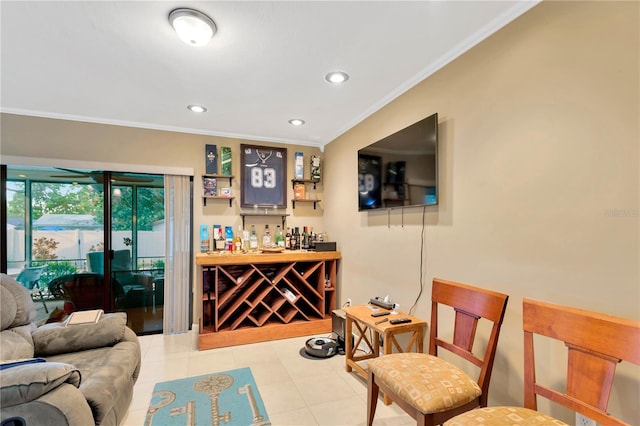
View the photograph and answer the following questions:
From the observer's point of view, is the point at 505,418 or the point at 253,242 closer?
the point at 505,418

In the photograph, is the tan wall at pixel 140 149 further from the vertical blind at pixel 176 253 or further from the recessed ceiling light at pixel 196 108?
the recessed ceiling light at pixel 196 108

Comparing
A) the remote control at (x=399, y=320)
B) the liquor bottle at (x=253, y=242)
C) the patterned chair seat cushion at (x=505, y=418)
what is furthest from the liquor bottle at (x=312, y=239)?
the patterned chair seat cushion at (x=505, y=418)

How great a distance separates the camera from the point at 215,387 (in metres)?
2.43

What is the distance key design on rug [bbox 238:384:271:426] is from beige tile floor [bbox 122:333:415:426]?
0.22ft

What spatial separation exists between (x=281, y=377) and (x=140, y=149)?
9.69 ft

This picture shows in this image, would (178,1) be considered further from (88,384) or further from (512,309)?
(512,309)

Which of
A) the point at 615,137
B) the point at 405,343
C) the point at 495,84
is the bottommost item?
the point at 405,343

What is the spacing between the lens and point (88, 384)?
5.27 ft

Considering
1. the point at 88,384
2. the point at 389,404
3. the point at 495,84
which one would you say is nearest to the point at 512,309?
the point at 389,404

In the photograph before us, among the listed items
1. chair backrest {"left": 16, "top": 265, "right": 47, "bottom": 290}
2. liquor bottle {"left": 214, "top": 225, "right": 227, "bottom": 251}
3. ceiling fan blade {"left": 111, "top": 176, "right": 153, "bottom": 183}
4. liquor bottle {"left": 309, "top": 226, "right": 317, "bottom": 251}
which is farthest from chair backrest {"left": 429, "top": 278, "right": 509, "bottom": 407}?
chair backrest {"left": 16, "top": 265, "right": 47, "bottom": 290}

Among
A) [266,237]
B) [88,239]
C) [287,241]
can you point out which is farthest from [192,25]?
[88,239]

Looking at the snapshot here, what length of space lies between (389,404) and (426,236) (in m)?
1.27

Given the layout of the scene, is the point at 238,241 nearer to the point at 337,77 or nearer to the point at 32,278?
the point at 32,278

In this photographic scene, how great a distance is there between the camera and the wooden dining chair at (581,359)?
1.12m
